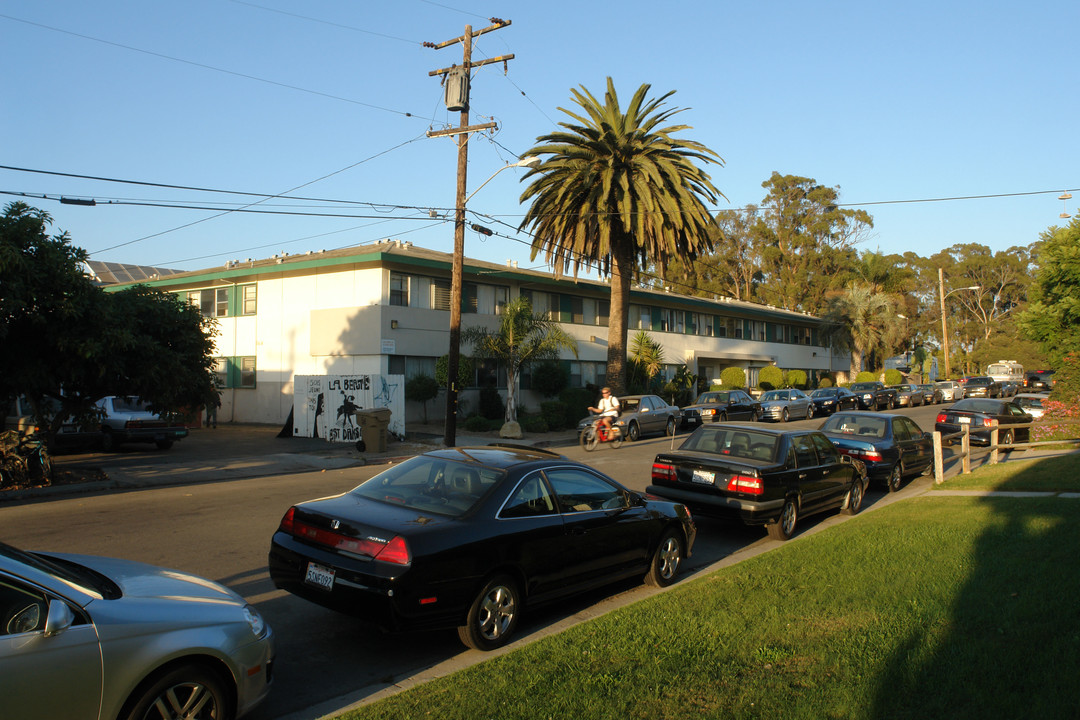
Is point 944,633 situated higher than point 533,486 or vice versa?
point 533,486

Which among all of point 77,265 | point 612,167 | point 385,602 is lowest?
point 385,602

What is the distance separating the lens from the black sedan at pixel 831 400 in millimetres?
37969

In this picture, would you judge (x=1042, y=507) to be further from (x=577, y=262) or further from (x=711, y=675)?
(x=577, y=262)

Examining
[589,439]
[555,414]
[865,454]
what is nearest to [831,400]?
[555,414]

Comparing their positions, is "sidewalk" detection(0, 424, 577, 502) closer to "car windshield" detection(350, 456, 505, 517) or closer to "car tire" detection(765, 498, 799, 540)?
"car windshield" detection(350, 456, 505, 517)

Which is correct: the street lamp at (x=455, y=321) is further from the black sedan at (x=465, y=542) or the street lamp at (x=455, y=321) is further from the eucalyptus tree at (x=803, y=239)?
the eucalyptus tree at (x=803, y=239)

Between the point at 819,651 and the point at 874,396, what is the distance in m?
39.8

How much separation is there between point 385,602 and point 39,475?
1124 centimetres

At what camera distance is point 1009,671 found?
15.8 ft

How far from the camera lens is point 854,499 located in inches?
493

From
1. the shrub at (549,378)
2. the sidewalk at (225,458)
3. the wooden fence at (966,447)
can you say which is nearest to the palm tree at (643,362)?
the shrub at (549,378)

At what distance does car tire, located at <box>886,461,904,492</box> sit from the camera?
1502 centimetres

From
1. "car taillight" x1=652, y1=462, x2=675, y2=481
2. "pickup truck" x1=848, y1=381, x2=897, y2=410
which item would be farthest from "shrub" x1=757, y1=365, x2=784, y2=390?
"car taillight" x1=652, y1=462, x2=675, y2=481

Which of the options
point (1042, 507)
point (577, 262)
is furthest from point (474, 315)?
point (1042, 507)
